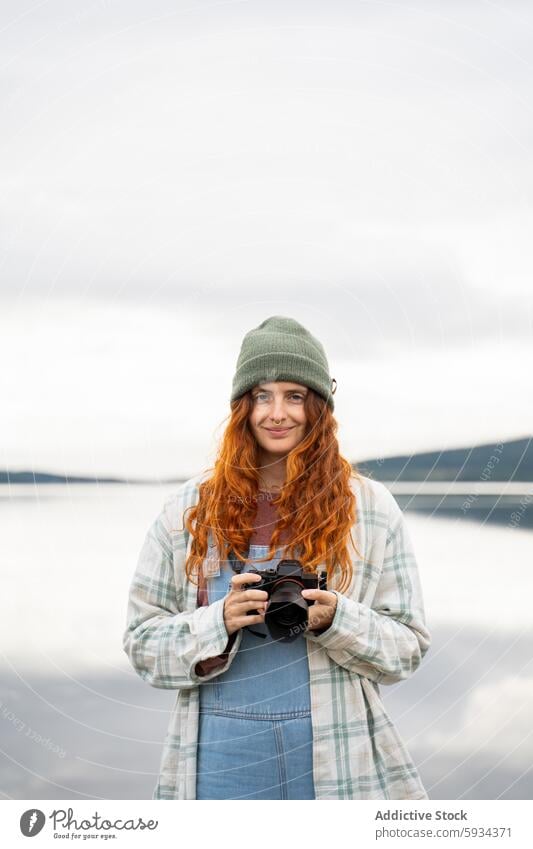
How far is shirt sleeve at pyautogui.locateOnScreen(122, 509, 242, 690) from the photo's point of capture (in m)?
1.66

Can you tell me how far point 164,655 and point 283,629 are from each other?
0.25 m

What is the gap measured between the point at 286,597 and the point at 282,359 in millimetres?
472

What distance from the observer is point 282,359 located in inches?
68.6

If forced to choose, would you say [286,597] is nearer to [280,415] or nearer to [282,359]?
[280,415]

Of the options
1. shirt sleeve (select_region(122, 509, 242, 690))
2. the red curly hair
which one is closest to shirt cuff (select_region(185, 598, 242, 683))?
shirt sleeve (select_region(122, 509, 242, 690))

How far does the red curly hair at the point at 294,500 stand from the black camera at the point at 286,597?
0.07 m

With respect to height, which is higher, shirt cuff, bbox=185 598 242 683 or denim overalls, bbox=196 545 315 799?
shirt cuff, bbox=185 598 242 683
